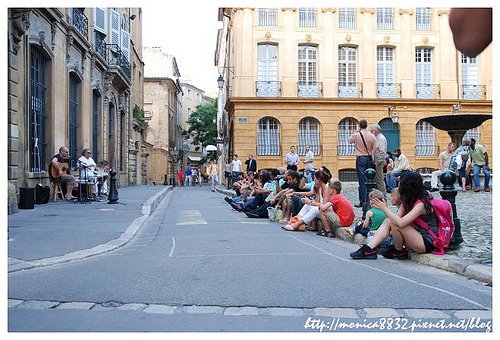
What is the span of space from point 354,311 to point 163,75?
210 ft

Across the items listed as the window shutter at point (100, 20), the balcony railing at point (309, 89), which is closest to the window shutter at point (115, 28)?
the window shutter at point (100, 20)

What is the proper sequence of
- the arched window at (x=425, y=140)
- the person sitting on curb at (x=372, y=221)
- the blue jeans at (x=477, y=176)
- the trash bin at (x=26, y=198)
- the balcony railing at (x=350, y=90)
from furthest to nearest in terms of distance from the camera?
1. the arched window at (x=425, y=140)
2. the balcony railing at (x=350, y=90)
3. the blue jeans at (x=477, y=176)
4. the trash bin at (x=26, y=198)
5. the person sitting on curb at (x=372, y=221)

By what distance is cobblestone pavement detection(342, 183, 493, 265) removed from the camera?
251 inches

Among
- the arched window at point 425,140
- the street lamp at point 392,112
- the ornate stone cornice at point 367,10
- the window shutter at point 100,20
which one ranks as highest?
the ornate stone cornice at point 367,10

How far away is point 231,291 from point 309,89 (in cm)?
2679

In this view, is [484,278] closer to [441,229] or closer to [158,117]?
[441,229]

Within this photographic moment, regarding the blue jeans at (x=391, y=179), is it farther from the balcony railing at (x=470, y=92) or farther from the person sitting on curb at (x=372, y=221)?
the balcony railing at (x=470, y=92)

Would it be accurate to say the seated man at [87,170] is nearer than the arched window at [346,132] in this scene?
Yes

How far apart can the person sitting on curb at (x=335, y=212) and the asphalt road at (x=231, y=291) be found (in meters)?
1.50

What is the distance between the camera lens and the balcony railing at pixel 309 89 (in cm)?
3072

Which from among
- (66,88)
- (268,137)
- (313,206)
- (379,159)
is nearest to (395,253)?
(313,206)

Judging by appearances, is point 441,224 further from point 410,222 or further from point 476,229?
point 476,229

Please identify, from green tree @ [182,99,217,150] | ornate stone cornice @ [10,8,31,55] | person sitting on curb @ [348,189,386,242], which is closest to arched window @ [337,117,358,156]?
ornate stone cornice @ [10,8,31,55]

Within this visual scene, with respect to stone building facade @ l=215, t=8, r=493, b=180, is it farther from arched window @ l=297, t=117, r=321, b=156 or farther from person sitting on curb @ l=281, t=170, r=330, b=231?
person sitting on curb @ l=281, t=170, r=330, b=231
